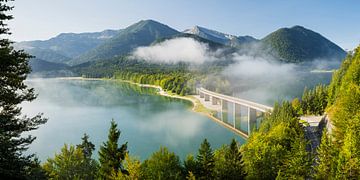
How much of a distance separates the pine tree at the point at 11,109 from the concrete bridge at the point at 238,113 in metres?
63.7

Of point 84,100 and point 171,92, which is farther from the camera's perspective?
point 171,92

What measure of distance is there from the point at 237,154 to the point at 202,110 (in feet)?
251

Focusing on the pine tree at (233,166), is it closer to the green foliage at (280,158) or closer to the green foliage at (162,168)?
the green foliage at (280,158)

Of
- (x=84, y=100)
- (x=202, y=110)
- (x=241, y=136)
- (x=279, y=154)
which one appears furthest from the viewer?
(x=84, y=100)

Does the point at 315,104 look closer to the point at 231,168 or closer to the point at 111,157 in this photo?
the point at 231,168

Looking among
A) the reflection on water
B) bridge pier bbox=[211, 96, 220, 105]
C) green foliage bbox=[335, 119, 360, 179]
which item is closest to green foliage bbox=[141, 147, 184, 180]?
green foliage bbox=[335, 119, 360, 179]

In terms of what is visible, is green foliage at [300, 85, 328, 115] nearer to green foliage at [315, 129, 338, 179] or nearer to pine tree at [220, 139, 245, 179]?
pine tree at [220, 139, 245, 179]

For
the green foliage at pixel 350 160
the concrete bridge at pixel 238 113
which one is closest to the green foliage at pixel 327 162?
the green foliage at pixel 350 160

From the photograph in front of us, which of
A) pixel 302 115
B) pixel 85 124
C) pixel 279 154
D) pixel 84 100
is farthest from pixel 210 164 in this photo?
pixel 84 100

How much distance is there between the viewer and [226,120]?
91.9 m

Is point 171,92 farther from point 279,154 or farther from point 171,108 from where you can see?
point 279,154

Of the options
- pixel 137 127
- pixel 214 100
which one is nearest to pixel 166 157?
pixel 137 127

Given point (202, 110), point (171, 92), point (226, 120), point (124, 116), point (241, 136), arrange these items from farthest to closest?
point (171, 92) → point (202, 110) → point (124, 116) → point (226, 120) → point (241, 136)

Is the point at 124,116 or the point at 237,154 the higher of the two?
the point at 237,154
